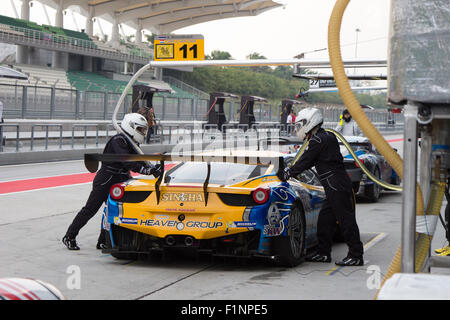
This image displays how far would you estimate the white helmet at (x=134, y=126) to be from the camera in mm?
9180

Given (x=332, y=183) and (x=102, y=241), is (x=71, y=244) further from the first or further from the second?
(x=332, y=183)

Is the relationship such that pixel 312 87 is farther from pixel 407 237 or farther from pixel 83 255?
pixel 407 237

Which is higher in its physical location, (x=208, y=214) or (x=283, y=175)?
(x=283, y=175)

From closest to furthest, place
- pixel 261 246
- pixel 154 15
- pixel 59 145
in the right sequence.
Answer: pixel 261 246 → pixel 59 145 → pixel 154 15

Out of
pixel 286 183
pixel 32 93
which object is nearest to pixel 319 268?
pixel 286 183

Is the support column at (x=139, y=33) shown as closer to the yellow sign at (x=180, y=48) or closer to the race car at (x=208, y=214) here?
the yellow sign at (x=180, y=48)

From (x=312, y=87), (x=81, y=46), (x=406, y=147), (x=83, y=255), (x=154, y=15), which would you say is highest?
(x=154, y=15)

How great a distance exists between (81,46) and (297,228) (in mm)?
58207

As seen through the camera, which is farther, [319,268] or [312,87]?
[312,87]

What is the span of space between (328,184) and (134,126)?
254 centimetres

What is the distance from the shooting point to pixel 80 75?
63.0 m

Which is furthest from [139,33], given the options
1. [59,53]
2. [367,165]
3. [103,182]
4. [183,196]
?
[183,196]

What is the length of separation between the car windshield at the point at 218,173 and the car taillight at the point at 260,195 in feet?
1.35

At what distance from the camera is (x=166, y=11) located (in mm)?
76000
